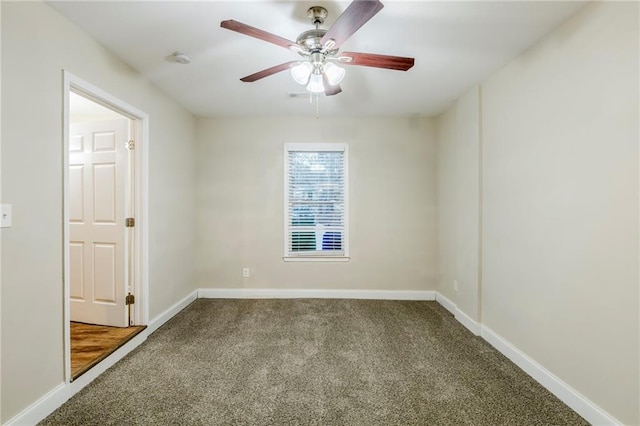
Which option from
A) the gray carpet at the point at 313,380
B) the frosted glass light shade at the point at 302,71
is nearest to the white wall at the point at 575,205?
the gray carpet at the point at 313,380

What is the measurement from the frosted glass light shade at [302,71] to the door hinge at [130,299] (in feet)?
8.58

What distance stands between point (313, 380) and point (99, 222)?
2587 millimetres

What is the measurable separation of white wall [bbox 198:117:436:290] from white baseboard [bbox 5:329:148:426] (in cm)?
183

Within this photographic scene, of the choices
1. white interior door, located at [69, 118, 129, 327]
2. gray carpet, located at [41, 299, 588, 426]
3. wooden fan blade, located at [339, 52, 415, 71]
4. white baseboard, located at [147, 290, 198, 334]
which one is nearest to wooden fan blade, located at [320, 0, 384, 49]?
wooden fan blade, located at [339, 52, 415, 71]

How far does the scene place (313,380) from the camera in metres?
2.17

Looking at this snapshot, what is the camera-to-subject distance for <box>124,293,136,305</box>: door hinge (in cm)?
289

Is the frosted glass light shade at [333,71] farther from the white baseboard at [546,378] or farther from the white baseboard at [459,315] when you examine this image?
the white baseboard at [459,315]

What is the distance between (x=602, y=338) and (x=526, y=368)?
74 centimetres

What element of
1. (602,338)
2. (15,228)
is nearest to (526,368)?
(602,338)

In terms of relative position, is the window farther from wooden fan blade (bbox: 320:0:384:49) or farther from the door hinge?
wooden fan blade (bbox: 320:0:384:49)

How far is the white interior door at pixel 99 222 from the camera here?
2906 millimetres

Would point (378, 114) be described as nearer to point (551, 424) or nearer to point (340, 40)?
point (340, 40)

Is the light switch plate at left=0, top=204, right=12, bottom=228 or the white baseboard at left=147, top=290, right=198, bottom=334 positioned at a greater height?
the light switch plate at left=0, top=204, right=12, bottom=228

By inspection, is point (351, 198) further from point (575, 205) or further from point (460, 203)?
point (575, 205)
